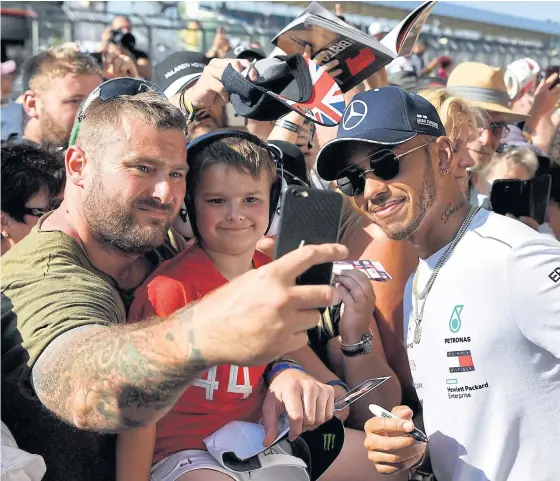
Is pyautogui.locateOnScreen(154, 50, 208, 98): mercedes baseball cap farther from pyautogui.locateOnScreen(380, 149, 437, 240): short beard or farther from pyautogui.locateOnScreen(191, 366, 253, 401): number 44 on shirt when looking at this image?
pyautogui.locateOnScreen(191, 366, 253, 401): number 44 on shirt

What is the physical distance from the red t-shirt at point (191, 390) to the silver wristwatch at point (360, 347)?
0.54 m

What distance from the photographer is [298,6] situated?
446 inches

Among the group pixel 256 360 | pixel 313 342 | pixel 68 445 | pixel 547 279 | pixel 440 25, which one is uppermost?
pixel 256 360

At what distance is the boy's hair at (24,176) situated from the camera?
374cm

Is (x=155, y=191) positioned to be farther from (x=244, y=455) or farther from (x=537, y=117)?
(x=537, y=117)

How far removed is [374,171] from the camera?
273 centimetres

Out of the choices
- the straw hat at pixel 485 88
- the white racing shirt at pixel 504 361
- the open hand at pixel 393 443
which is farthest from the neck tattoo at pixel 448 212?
the straw hat at pixel 485 88

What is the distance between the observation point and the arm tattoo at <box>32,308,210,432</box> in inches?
64.5

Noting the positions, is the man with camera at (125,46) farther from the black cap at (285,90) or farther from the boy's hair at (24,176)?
the black cap at (285,90)

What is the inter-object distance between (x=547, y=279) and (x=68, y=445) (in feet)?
4.94

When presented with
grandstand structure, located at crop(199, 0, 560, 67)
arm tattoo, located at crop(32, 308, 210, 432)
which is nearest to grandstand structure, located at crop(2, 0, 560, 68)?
grandstand structure, located at crop(199, 0, 560, 67)

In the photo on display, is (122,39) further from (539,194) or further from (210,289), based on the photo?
(210,289)

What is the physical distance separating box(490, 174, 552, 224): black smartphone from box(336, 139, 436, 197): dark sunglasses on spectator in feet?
4.46

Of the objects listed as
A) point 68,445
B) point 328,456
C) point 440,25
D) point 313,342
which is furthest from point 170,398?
point 440,25
